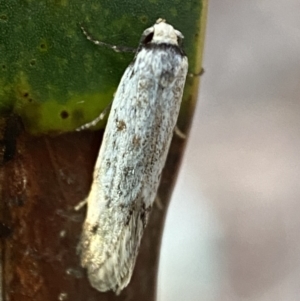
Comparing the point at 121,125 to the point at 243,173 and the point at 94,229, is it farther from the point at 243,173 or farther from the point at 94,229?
the point at 243,173

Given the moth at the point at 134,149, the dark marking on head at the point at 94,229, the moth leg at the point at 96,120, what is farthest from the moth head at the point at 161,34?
the dark marking on head at the point at 94,229

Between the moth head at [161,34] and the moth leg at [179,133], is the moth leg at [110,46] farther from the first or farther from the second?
the moth leg at [179,133]

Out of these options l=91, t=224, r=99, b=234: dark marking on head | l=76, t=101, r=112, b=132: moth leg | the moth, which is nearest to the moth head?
the moth

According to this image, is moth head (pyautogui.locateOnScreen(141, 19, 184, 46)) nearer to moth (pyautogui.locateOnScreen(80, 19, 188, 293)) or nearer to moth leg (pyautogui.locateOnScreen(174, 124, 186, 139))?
moth (pyautogui.locateOnScreen(80, 19, 188, 293))

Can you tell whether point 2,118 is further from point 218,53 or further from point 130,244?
point 218,53

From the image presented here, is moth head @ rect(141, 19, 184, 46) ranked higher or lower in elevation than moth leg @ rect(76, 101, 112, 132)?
higher

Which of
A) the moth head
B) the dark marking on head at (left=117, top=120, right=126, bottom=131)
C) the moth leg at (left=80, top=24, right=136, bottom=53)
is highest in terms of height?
the moth head

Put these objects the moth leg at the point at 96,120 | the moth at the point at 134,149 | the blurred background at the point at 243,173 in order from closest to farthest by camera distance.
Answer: the moth at the point at 134,149 → the moth leg at the point at 96,120 → the blurred background at the point at 243,173
